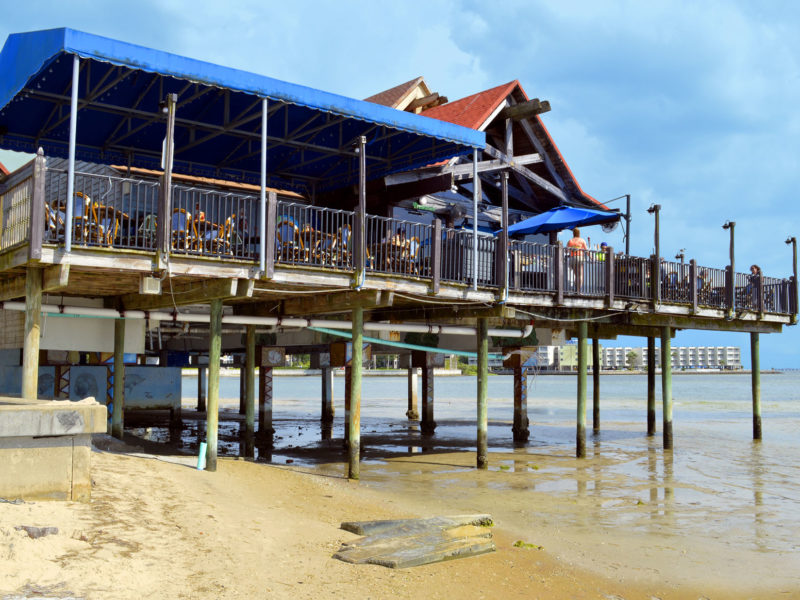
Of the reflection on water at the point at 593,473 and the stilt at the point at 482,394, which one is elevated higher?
the stilt at the point at 482,394

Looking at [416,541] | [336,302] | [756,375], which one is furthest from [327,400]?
[416,541]

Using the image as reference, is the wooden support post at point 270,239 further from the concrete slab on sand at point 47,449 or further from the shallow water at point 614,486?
the shallow water at point 614,486

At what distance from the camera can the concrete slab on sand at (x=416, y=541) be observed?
8.99 metres

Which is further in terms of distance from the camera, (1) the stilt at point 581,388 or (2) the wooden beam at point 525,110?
(2) the wooden beam at point 525,110

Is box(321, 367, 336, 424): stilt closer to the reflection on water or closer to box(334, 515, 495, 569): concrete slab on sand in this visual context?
the reflection on water

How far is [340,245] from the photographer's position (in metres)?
13.9

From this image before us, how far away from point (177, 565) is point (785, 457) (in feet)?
66.2

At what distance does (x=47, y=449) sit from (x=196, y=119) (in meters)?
8.75

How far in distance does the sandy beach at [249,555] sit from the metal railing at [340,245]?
146 inches

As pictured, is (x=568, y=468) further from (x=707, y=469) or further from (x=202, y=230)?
(x=202, y=230)

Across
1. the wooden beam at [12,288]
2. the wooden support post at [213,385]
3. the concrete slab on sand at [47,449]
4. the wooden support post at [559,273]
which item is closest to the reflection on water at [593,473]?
the wooden support post at [213,385]

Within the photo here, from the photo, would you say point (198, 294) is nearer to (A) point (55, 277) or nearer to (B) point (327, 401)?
(A) point (55, 277)

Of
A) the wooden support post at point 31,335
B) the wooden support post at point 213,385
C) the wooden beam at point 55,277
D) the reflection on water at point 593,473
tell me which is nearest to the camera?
the wooden beam at point 55,277

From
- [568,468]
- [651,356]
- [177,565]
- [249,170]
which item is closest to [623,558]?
[177,565]
